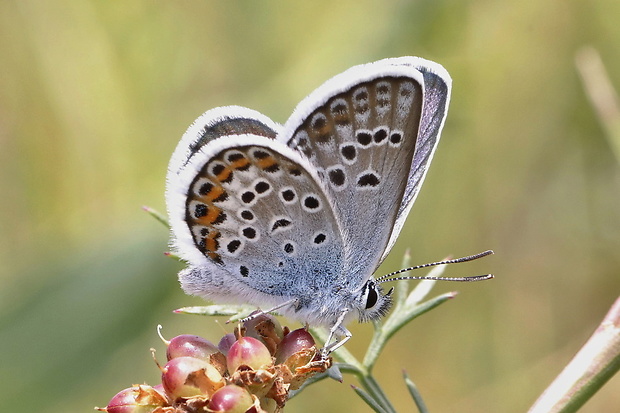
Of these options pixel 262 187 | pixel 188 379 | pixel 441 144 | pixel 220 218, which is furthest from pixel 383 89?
pixel 441 144

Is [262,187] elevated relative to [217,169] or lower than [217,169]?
lower

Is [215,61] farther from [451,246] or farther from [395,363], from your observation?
[395,363]

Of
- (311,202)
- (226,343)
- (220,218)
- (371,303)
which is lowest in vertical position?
(371,303)

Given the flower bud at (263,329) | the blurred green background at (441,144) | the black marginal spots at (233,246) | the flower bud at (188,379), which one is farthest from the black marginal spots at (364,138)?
the blurred green background at (441,144)

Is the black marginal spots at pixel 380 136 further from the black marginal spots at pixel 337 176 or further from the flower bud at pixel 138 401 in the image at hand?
the flower bud at pixel 138 401

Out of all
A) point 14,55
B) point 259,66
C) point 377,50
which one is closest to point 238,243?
point 377,50

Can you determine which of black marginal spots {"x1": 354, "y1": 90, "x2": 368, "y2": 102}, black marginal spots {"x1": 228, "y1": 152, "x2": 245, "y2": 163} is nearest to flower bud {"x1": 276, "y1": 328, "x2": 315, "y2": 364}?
black marginal spots {"x1": 228, "y1": 152, "x2": 245, "y2": 163}

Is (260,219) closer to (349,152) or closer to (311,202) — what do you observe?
(311,202)
